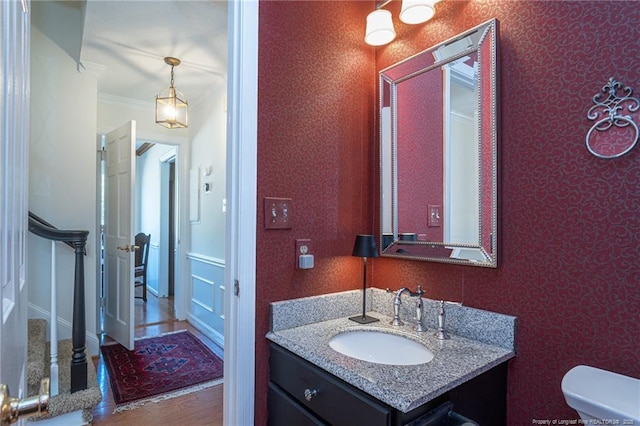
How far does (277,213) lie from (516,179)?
872 mm

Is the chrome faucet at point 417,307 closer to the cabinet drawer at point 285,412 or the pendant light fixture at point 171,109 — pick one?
the cabinet drawer at point 285,412

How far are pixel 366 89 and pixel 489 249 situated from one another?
925 mm

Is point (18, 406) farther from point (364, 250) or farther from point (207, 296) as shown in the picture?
point (207, 296)

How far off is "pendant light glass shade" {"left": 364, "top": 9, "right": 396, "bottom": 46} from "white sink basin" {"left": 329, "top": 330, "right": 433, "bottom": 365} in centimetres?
127

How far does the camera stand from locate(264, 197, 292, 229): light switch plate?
1.34 metres

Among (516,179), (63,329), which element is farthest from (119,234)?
(516,179)

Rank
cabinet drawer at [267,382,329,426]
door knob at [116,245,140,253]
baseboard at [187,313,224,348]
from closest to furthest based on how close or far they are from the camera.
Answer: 1. cabinet drawer at [267,382,329,426]
2. door knob at [116,245,140,253]
3. baseboard at [187,313,224,348]

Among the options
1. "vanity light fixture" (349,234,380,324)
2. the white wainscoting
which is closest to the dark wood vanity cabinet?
"vanity light fixture" (349,234,380,324)

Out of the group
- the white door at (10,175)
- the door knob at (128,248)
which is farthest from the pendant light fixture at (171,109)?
the white door at (10,175)

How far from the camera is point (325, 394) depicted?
1051 millimetres

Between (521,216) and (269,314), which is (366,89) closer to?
(521,216)

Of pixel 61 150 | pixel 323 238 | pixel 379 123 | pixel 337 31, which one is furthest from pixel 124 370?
pixel 337 31

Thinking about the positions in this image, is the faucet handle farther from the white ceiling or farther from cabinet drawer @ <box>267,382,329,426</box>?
the white ceiling

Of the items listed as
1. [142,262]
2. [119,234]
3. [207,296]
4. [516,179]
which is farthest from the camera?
[142,262]
